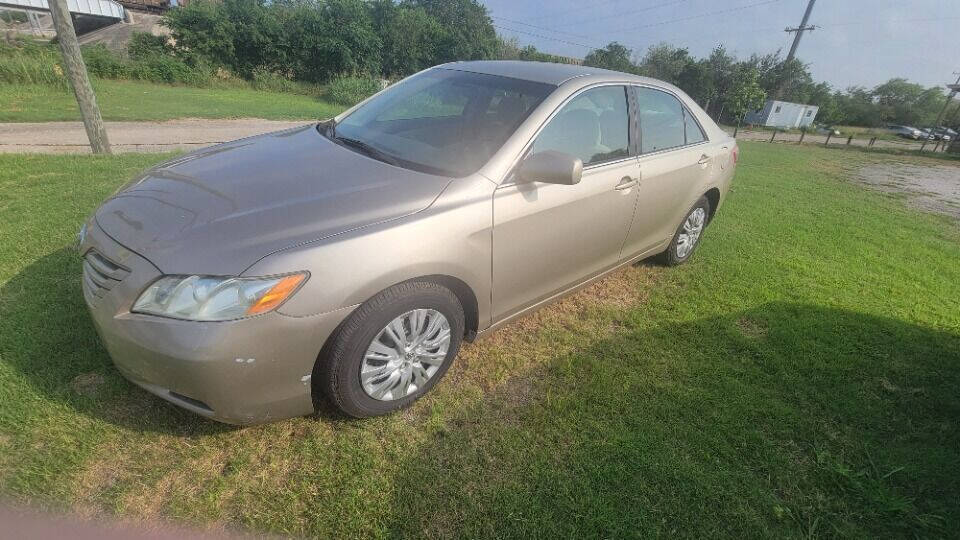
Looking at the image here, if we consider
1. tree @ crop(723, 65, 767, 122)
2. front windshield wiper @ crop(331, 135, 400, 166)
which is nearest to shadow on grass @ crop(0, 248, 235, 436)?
front windshield wiper @ crop(331, 135, 400, 166)

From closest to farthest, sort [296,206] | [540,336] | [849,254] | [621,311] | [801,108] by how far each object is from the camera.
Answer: [296,206]
[540,336]
[621,311]
[849,254]
[801,108]

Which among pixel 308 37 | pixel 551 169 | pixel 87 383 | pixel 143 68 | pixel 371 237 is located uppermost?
pixel 308 37

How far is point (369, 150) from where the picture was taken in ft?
8.32

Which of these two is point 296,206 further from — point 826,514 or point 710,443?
point 826,514

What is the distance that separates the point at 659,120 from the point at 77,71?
24.6 ft

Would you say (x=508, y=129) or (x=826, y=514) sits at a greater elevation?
(x=508, y=129)

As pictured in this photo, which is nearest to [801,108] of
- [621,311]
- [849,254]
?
[849,254]

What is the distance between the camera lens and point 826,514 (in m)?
2.02

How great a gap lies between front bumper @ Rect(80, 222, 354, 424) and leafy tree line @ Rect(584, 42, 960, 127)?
1933 inches

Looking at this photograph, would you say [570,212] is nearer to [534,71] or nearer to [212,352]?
[534,71]

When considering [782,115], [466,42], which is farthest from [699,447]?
[782,115]

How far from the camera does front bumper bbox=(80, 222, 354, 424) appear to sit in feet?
5.38

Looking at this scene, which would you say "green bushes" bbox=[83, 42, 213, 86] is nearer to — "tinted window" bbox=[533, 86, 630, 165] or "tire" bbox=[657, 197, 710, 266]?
"tinted window" bbox=[533, 86, 630, 165]

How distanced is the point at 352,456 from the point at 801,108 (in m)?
61.3
